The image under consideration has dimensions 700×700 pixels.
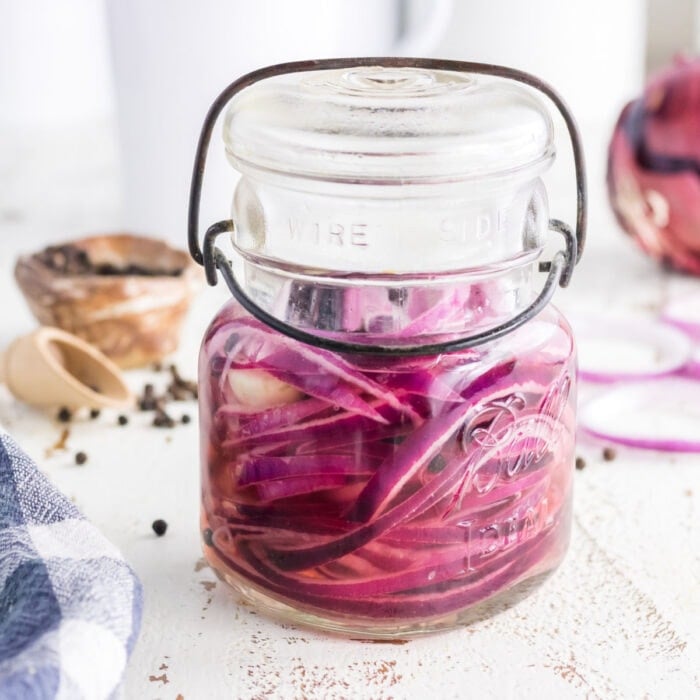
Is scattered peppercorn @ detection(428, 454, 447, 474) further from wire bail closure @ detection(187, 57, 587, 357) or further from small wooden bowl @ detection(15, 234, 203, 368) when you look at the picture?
small wooden bowl @ detection(15, 234, 203, 368)

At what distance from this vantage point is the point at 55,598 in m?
0.54

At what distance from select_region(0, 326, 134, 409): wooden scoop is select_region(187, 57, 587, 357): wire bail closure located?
288mm

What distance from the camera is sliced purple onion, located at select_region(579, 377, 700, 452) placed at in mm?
862

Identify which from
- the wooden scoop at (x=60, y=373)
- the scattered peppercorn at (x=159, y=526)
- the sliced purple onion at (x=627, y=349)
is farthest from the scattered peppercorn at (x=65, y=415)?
the sliced purple onion at (x=627, y=349)

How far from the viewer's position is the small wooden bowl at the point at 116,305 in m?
0.96

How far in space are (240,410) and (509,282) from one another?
6.1 inches

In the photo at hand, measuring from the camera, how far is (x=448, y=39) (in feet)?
5.47

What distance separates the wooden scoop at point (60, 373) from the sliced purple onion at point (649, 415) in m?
0.37

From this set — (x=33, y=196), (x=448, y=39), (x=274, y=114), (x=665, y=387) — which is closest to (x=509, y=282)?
(x=274, y=114)

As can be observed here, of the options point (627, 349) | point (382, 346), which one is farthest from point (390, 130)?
point (627, 349)

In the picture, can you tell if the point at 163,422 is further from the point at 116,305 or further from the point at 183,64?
the point at 183,64

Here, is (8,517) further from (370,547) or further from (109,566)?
(370,547)

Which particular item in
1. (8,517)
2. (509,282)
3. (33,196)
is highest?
(509,282)

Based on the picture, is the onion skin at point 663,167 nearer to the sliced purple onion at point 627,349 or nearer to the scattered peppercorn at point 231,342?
the sliced purple onion at point 627,349
